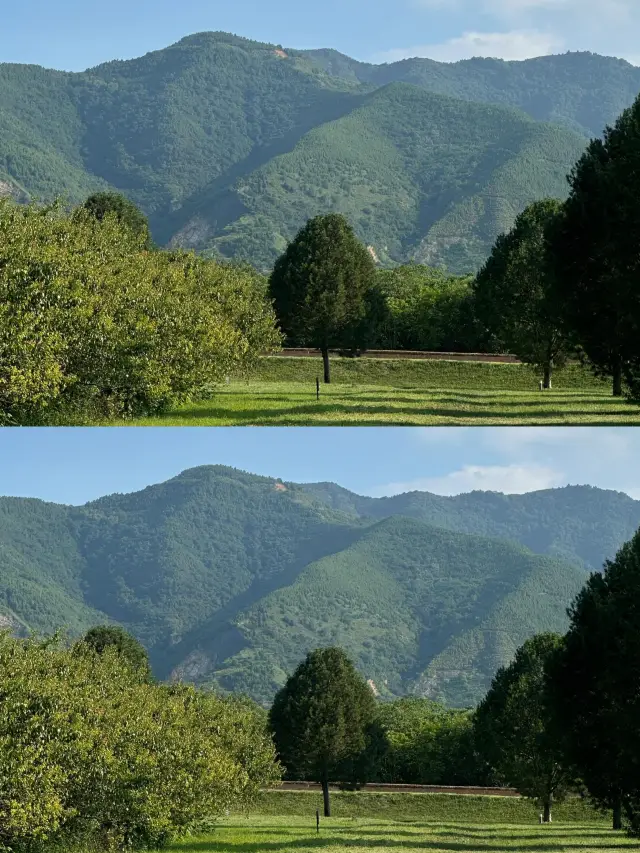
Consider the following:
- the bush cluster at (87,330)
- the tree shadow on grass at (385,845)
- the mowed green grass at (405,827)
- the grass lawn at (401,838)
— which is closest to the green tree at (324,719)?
the mowed green grass at (405,827)

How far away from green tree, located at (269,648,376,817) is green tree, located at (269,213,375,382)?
19.1 meters

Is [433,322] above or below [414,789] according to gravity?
above

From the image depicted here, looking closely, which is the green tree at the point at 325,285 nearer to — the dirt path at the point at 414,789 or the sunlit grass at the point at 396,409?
the sunlit grass at the point at 396,409

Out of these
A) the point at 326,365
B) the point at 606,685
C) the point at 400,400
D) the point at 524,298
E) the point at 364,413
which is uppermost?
the point at 524,298

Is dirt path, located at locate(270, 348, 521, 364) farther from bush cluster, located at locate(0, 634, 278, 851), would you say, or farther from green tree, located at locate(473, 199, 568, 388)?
bush cluster, located at locate(0, 634, 278, 851)

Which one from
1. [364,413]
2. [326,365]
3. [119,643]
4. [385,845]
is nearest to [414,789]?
[119,643]

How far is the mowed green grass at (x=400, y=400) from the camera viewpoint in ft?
144

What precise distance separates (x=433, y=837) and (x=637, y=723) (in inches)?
694

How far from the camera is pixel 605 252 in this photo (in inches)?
1508

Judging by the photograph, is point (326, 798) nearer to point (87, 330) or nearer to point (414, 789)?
point (414, 789)

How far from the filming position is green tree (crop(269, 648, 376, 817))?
62.3 meters

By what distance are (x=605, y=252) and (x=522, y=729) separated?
26.8 metres

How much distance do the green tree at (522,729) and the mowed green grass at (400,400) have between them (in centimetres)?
1160

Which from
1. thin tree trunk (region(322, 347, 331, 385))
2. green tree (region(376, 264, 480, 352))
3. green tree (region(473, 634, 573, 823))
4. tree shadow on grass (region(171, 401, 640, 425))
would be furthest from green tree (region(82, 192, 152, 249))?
green tree (region(473, 634, 573, 823))
